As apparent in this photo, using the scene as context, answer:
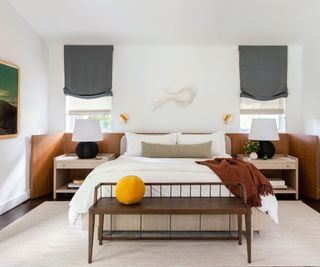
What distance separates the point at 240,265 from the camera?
2.32 meters

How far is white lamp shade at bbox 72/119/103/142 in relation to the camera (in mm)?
4422

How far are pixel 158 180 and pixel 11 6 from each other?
10.1ft

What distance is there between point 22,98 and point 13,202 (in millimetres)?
1463

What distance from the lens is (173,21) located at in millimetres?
4332

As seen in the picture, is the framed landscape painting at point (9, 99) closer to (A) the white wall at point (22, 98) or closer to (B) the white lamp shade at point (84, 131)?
(A) the white wall at point (22, 98)

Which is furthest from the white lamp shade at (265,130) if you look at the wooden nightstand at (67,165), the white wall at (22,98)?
the white wall at (22,98)

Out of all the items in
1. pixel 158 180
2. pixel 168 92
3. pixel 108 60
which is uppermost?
pixel 108 60

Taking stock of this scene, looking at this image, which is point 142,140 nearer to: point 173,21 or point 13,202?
point 173,21

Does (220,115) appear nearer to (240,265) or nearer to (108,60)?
(108,60)

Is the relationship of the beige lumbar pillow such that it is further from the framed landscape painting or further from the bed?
the framed landscape painting

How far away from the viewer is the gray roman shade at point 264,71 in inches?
195

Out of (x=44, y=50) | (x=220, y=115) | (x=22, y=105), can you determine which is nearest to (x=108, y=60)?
(x=44, y=50)

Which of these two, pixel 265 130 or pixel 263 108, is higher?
pixel 263 108

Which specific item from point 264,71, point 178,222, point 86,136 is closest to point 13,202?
point 86,136
